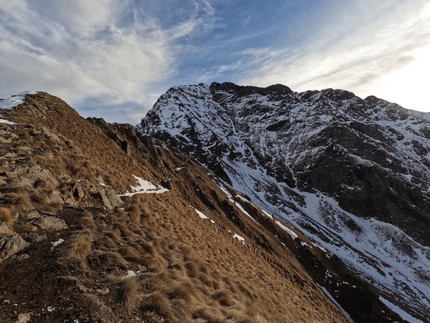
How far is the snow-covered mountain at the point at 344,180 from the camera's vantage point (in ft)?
288

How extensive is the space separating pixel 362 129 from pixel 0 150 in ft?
664

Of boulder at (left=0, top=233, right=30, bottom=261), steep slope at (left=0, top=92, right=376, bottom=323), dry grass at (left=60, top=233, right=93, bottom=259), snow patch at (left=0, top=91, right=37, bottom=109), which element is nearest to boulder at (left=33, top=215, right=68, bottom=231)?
steep slope at (left=0, top=92, right=376, bottom=323)

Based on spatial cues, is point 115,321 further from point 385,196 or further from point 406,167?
point 406,167

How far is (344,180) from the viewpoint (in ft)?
469

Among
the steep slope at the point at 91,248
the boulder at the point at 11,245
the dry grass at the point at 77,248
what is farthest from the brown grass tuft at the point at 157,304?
the boulder at the point at 11,245

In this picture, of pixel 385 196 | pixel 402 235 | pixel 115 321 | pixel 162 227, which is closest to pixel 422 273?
pixel 402 235

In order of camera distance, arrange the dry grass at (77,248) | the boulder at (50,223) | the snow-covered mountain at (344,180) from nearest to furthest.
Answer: the dry grass at (77,248) < the boulder at (50,223) < the snow-covered mountain at (344,180)

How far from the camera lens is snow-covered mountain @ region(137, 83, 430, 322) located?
87688mm

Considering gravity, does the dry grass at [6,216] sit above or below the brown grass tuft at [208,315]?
above

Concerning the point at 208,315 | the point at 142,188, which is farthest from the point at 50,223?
the point at 142,188

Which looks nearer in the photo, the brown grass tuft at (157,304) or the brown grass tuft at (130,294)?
the brown grass tuft at (130,294)

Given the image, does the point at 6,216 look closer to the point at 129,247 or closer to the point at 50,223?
the point at 50,223

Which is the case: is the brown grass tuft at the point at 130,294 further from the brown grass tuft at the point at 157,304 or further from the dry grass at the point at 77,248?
the dry grass at the point at 77,248

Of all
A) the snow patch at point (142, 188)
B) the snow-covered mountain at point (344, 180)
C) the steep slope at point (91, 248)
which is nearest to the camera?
the steep slope at point (91, 248)
